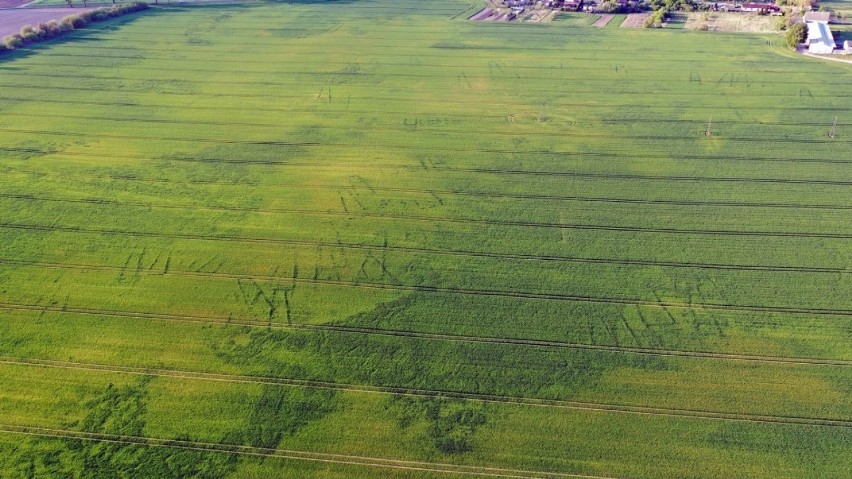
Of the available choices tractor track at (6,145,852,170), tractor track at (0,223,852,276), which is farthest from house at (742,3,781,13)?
tractor track at (0,223,852,276)

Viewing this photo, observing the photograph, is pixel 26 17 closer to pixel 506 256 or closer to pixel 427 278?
pixel 427 278

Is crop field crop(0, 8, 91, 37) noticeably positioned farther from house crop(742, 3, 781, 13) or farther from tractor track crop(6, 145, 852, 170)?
house crop(742, 3, 781, 13)

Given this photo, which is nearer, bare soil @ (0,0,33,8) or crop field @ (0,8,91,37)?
crop field @ (0,8,91,37)

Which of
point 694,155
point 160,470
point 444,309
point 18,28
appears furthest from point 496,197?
point 18,28

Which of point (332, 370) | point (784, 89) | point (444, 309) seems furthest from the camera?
point (784, 89)

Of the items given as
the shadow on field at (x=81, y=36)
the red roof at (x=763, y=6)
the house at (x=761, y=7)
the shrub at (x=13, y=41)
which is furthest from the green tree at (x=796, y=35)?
the shrub at (x=13, y=41)

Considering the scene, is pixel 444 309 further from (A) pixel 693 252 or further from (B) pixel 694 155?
(B) pixel 694 155

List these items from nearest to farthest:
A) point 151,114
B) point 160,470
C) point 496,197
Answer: point 160,470
point 496,197
point 151,114
